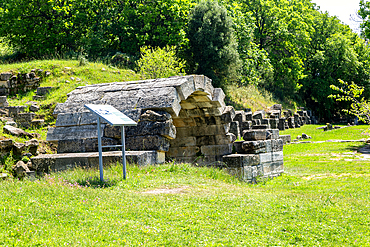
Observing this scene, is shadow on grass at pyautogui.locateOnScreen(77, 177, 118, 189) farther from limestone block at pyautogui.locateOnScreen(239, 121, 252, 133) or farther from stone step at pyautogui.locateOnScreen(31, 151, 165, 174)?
limestone block at pyautogui.locateOnScreen(239, 121, 252, 133)

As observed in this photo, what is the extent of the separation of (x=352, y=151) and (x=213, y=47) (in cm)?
1352

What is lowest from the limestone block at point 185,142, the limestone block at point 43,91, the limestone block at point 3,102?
the limestone block at point 185,142

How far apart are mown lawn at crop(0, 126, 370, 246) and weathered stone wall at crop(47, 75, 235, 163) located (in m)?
1.21

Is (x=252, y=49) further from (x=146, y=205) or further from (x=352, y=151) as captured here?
(x=146, y=205)

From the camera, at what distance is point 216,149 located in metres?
13.0

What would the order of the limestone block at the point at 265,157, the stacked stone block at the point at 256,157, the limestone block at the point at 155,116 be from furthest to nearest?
the limestone block at the point at 265,157 < the stacked stone block at the point at 256,157 < the limestone block at the point at 155,116

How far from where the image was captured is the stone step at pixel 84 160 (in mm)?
8531

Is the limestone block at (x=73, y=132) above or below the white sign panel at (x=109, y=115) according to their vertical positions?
below

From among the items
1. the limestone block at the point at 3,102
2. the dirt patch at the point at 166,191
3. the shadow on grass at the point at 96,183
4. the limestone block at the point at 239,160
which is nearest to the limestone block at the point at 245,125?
the limestone block at the point at 239,160

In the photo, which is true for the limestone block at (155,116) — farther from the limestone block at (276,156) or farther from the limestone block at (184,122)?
the limestone block at (276,156)

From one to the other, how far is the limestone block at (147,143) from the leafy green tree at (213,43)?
19.1 m

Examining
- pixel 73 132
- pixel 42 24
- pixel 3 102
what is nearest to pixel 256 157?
pixel 73 132

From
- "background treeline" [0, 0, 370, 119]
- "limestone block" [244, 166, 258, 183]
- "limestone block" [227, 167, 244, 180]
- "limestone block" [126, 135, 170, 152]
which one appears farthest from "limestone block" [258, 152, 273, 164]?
"background treeline" [0, 0, 370, 119]

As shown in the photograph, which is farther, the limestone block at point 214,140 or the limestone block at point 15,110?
the limestone block at point 15,110
